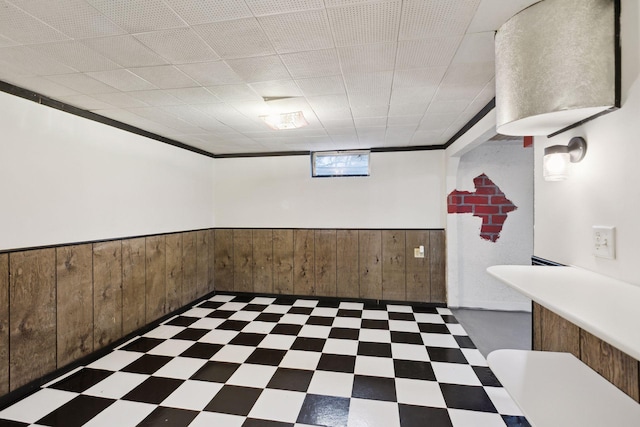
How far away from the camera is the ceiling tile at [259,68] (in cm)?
204

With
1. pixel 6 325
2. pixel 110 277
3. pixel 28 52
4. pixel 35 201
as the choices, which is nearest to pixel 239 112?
pixel 28 52

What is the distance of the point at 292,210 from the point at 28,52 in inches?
143

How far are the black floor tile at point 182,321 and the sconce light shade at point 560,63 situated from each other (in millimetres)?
4073

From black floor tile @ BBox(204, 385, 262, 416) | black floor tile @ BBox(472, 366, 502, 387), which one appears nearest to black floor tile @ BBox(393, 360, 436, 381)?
black floor tile @ BBox(472, 366, 502, 387)

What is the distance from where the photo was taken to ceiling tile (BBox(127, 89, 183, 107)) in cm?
257

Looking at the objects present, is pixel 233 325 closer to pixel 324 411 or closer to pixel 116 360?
pixel 116 360

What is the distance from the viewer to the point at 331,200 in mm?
5016

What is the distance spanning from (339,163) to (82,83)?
3448mm

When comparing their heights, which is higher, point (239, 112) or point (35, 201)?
point (239, 112)

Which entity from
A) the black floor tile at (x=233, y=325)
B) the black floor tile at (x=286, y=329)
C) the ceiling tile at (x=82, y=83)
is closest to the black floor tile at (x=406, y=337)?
the black floor tile at (x=286, y=329)

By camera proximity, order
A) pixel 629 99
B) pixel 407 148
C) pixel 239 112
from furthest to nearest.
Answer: pixel 407 148, pixel 239 112, pixel 629 99

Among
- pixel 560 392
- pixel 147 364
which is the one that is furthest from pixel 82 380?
pixel 560 392

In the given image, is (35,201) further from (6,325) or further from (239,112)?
(239,112)

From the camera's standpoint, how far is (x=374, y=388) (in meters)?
2.51
